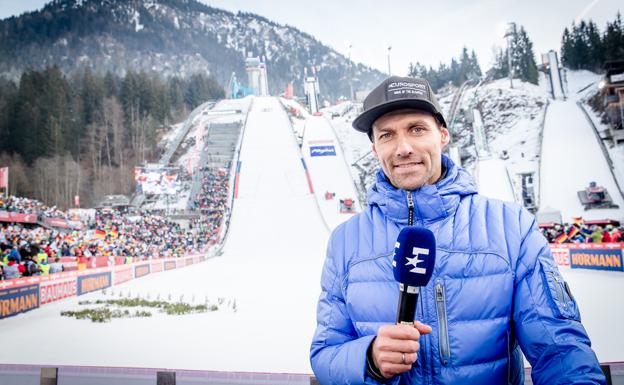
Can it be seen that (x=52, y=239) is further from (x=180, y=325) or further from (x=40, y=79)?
(x=40, y=79)

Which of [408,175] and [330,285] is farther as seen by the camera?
[330,285]

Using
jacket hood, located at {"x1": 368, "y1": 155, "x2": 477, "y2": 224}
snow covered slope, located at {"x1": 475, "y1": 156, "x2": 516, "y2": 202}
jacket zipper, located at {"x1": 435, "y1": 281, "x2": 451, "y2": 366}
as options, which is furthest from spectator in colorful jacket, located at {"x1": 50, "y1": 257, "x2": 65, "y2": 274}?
snow covered slope, located at {"x1": 475, "y1": 156, "x2": 516, "y2": 202}

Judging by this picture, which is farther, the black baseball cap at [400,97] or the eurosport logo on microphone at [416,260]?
the black baseball cap at [400,97]

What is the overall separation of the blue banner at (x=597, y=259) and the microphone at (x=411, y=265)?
13.0 meters

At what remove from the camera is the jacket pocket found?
4.00 feet

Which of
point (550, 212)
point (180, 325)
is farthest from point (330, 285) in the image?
point (550, 212)

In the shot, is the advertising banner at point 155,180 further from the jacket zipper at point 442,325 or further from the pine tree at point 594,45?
the pine tree at point 594,45

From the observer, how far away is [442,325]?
1.30m

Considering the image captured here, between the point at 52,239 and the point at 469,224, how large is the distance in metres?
18.5

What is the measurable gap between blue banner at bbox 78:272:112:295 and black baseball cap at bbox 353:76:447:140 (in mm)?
12047

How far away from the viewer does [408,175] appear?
145 centimetres

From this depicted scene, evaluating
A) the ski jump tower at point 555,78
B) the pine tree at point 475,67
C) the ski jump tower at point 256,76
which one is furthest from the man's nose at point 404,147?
the ski jump tower at point 256,76

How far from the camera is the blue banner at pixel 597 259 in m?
11.1

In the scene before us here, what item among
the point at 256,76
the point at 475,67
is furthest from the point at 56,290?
the point at 256,76
